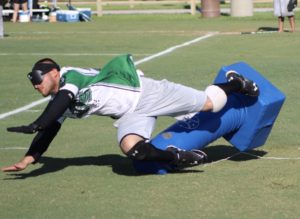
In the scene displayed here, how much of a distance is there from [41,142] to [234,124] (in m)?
1.81

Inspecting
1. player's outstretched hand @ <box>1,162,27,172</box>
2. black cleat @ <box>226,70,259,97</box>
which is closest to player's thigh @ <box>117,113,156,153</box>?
player's outstretched hand @ <box>1,162,27,172</box>

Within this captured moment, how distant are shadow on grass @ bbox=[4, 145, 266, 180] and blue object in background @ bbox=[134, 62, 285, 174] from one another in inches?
10.5

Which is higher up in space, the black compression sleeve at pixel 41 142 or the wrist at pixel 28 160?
the black compression sleeve at pixel 41 142

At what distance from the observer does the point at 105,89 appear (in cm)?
834

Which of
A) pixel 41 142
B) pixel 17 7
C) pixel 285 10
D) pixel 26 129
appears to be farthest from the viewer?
pixel 17 7

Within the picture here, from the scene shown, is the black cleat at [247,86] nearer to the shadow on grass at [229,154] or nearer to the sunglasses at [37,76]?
the shadow on grass at [229,154]

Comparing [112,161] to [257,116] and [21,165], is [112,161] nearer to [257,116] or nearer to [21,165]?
[21,165]

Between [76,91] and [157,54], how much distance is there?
472 inches

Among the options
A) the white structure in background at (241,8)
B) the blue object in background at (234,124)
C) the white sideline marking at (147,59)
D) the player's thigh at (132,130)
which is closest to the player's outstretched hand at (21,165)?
the player's thigh at (132,130)

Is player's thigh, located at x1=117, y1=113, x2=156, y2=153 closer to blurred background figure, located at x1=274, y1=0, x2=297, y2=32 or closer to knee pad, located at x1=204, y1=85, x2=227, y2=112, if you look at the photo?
knee pad, located at x1=204, y1=85, x2=227, y2=112

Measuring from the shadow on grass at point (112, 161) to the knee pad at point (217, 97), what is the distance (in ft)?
1.99

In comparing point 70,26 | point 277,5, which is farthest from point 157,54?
point 70,26

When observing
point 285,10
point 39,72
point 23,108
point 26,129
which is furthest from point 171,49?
point 26,129

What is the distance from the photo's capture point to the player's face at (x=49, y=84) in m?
8.20
